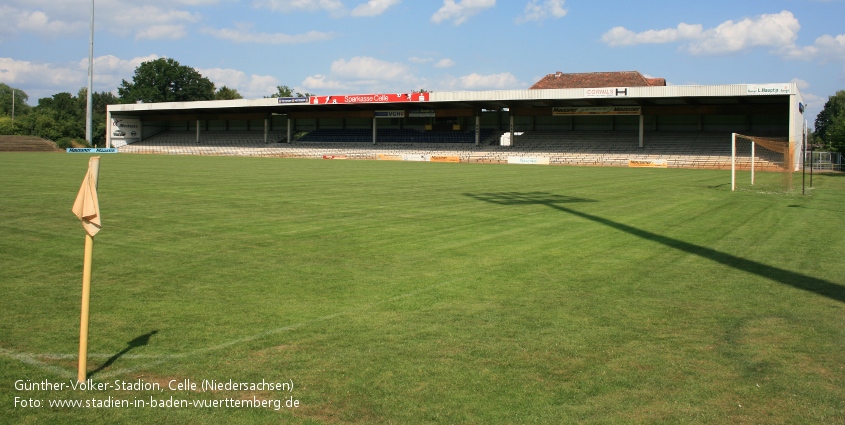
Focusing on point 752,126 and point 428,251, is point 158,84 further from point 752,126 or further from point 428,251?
point 428,251

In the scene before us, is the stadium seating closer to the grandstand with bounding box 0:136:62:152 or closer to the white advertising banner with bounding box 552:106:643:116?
the white advertising banner with bounding box 552:106:643:116

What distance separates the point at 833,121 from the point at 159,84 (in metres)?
110

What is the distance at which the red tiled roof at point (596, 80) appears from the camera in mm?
75812

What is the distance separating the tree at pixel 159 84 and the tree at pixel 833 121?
106 m

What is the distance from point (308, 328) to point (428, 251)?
442 cm

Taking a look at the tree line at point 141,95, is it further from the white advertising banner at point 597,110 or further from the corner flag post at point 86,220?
the corner flag post at point 86,220

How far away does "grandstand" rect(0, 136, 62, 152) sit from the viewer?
228 ft

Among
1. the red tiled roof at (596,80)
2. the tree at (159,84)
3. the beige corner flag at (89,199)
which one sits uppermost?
the tree at (159,84)

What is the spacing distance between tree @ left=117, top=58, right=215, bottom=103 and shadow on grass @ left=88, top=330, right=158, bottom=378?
407 ft

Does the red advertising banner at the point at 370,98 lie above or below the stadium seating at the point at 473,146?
above

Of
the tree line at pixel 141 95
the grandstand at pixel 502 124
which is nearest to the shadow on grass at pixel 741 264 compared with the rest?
the grandstand at pixel 502 124

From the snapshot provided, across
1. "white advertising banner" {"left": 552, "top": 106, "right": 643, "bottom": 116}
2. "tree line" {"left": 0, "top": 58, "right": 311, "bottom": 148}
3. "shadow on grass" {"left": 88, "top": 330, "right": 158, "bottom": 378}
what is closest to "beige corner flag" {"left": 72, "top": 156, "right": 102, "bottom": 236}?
"shadow on grass" {"left": 88, "top": 330, "right": 158, "bottom": 378}

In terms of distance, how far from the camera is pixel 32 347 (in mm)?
5398

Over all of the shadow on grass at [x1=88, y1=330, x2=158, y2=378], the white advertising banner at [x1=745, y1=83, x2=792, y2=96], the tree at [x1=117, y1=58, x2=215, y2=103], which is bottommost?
the shadow on grass at [x1=88, y1=330, x2=158, y2=378]
